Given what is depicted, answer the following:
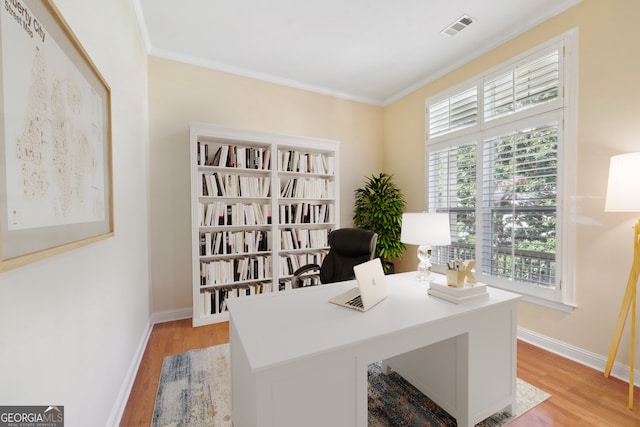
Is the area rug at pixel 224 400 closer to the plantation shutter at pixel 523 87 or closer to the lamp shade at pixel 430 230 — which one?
the lamp shade at pixel 430 230

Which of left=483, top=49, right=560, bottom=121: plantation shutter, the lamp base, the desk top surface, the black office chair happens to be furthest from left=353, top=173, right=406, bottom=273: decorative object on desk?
the desk top surface

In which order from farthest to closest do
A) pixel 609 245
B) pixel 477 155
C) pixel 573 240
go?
1. pixel 477 155
2. pixel 573 240
3. pixel 609 245

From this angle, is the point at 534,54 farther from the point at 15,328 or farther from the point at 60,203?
the point at 15,328

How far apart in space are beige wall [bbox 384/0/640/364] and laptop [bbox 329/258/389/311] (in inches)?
70.8

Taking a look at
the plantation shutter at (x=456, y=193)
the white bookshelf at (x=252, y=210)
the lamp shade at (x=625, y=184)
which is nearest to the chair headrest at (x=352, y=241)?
the white bookshelf at (x=252, y=210)

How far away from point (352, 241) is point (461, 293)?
1034mm

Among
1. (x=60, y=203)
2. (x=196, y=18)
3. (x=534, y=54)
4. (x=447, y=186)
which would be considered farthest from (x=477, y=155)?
(x=60, y=203)

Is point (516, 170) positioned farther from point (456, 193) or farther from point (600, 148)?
point (456, 193)

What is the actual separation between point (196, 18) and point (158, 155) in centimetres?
137

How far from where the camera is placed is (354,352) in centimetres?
109

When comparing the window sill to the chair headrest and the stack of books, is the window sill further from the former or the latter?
the chair headrest

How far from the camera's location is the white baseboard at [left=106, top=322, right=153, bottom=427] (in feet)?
4.90

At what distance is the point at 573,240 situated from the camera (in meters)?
2.16

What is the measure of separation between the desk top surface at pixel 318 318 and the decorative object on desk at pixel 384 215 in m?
1.87
